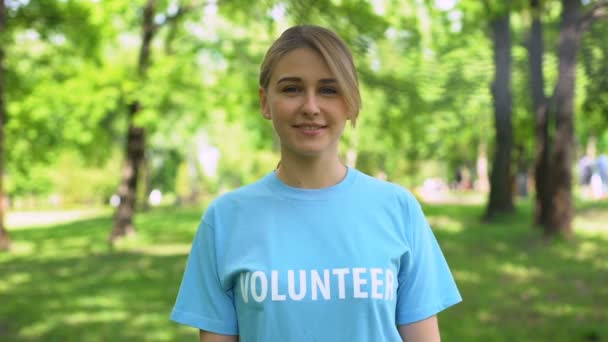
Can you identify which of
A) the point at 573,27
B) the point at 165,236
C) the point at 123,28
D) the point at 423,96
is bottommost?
the point at 165,236

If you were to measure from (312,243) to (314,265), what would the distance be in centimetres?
6

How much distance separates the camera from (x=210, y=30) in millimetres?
17750

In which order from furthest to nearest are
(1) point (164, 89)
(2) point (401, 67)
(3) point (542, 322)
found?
(1) point (164, 89)
(3) point (542, 322)
(2) point (401, 67)

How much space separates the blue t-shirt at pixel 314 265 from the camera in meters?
1.73

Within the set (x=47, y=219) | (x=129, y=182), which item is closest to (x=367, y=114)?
(x=129, y=182)

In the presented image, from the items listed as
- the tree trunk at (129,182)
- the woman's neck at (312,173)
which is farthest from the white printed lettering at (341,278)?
the tree trunk at (129,182)

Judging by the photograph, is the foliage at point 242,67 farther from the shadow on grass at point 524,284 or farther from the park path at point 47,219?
the park path at point 47,219

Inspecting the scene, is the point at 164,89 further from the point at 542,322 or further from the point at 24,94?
the point at 542,322

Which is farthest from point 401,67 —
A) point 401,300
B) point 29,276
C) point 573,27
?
point 29,276

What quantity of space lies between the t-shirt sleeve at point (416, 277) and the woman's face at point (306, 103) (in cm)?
28

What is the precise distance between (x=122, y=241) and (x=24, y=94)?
12.5 ft

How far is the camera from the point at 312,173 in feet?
6.10

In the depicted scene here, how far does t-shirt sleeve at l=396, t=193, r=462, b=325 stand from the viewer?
185 centimetres

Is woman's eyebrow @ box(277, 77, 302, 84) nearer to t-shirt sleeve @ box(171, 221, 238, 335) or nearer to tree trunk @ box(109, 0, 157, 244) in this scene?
t-shirt sleeve @ box(171, 221, 238, 335)
